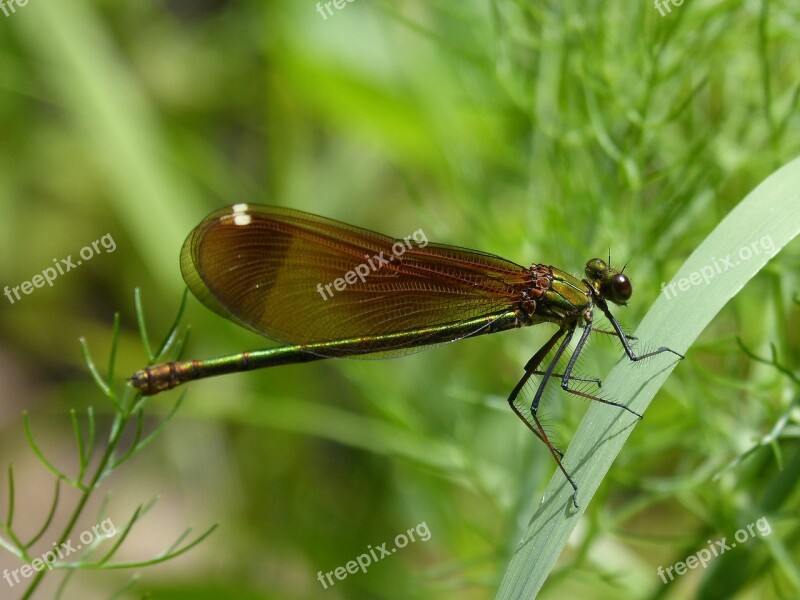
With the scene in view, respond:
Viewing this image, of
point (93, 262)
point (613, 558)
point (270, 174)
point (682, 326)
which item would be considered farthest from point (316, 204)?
point (682, 326)

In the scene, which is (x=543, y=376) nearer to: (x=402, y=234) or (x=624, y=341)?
(x=624, y=341)

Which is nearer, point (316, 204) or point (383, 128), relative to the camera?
point (383, 128)

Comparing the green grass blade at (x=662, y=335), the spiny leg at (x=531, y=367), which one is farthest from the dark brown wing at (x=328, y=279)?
the green grass blade at (x=662, y=335)

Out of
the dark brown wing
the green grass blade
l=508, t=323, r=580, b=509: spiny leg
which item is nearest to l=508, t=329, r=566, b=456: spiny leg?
l=508, t=323, r=580, b=509: spiny leg

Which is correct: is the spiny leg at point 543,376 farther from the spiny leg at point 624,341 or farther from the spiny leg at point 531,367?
the spiny leg at point 624,341

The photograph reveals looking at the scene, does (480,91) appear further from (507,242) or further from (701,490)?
(701,490)

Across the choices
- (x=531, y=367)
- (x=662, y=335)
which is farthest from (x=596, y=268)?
(x=662, y=335)
